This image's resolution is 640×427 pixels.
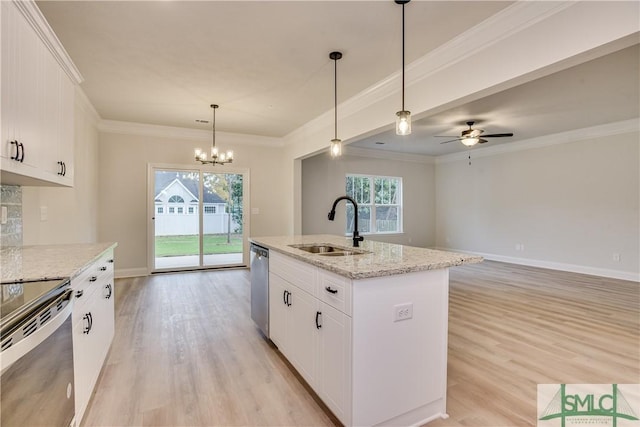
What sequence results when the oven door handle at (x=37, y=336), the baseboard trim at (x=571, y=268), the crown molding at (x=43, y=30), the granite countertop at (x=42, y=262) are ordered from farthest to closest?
the baseboard trim at (x=571, y=268), the crown molding at (x=43, y=30), the granite countertop at (x=42, y=262), the oven door handle at (x=37, y=336)

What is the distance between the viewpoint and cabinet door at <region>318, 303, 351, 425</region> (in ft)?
5.20

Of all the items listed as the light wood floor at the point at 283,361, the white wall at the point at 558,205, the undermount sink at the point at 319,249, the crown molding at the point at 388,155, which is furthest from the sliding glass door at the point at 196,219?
the white wall at the point at 558,205

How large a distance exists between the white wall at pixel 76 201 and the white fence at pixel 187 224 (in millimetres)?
1018

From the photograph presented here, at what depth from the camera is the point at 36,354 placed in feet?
3.72

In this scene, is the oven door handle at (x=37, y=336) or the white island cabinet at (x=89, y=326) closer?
the oven door handle at (x=37, y=336)

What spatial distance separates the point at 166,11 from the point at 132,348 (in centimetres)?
276

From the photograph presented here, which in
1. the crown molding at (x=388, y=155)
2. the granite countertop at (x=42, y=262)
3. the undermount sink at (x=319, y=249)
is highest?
the crown molding at (x=388, y=155)

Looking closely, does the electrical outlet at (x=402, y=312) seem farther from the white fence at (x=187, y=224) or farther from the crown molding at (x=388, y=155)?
the crown molding at (x=388, y=155)

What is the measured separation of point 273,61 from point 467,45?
1.83 meters

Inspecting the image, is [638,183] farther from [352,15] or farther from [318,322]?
[318,322]

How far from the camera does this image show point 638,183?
5.27 metres

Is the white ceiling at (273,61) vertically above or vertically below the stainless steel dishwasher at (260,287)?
above

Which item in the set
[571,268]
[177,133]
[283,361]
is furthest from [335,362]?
[571,268]

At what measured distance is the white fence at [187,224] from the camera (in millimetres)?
5836
